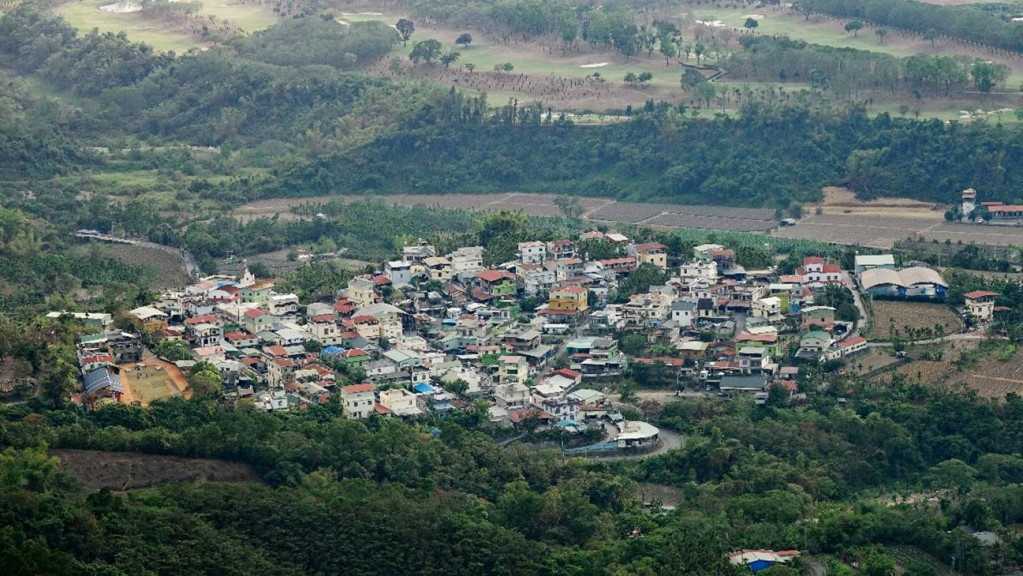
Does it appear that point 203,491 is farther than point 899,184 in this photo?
No

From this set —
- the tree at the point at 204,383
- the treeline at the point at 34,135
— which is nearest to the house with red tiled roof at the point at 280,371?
the tree at the point at 204,383

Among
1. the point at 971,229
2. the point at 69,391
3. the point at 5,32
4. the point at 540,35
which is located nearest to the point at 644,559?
the point at 69,391

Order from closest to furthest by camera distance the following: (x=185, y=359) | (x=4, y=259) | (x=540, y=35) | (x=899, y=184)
Result: (x=185, y=359) < (x=4, y=259) < (x=899, y=184) < (x=540, y=35)

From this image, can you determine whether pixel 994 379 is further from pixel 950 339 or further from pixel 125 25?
pixel 125 25

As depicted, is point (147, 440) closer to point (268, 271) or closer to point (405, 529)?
point (405, 529)

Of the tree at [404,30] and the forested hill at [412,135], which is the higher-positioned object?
the tree at [404,30]

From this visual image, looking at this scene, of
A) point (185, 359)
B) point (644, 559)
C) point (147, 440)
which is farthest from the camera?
point (185, 359)

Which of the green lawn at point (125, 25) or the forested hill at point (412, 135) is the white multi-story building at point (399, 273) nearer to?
the forested hill at point (412, 135)
